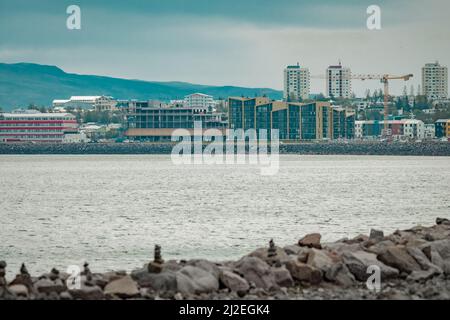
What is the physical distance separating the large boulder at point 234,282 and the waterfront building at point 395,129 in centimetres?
15412

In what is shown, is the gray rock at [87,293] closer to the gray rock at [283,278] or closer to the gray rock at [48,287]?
the gray rock at [48,287]

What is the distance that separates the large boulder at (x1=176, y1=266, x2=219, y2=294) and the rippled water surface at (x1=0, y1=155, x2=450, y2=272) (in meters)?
6.42

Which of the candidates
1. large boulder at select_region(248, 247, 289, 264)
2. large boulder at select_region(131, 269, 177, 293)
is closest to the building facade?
large boulder at select_region(248, 247, 289, 264)

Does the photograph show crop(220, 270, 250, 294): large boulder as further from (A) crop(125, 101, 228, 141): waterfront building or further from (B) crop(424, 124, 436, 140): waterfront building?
(B) crop(424, 124, 436, 140): waterfront building

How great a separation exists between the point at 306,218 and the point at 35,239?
1051cm

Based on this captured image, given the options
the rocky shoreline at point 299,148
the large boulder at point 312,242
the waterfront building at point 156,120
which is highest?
the waterfront building at point 156,120

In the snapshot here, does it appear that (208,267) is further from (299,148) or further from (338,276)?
(299,148)

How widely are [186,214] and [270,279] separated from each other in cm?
2266

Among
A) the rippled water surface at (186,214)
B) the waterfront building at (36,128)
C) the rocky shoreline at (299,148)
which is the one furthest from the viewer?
the waterfront building at (36,128)

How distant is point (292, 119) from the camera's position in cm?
16938

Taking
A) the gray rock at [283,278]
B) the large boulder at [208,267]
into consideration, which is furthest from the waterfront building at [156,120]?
the gray rock at [283,278]

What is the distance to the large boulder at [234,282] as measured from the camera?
55.3ft

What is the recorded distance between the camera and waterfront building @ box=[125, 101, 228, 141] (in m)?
171

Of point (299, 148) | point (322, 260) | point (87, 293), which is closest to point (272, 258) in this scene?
point (322, 260)
